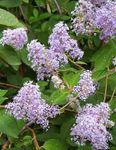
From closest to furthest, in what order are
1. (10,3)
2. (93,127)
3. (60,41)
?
1. (93,127)
2. (60,41)
3. (10,3)

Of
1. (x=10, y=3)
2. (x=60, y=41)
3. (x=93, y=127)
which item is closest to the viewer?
(x=93, y=127)

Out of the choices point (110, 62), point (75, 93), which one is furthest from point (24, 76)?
point (75, 93)

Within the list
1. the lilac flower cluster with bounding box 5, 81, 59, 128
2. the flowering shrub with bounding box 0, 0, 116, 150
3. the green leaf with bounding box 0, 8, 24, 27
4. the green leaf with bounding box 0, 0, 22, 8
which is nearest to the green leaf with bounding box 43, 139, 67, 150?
the flowering shrub with bounding box 0, 0, 116, 150

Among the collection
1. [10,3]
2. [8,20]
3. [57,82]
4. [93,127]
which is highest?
[10,3]

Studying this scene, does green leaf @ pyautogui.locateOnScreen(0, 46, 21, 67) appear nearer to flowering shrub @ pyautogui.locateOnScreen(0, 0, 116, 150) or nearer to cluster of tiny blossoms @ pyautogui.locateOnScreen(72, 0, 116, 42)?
flowering shrub @ pyautogui.locateOnScreen(0, 0, 116, 150)

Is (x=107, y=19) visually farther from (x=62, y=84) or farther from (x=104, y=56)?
(x=62, y=84)

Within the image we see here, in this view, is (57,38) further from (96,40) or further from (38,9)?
(38,9)

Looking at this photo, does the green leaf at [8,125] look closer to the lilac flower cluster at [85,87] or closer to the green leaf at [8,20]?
the lilac flower cluster at [85,87]

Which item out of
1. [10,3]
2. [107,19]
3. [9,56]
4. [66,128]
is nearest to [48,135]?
[66,128]

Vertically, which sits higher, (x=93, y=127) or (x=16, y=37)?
(x=16, y=37)
